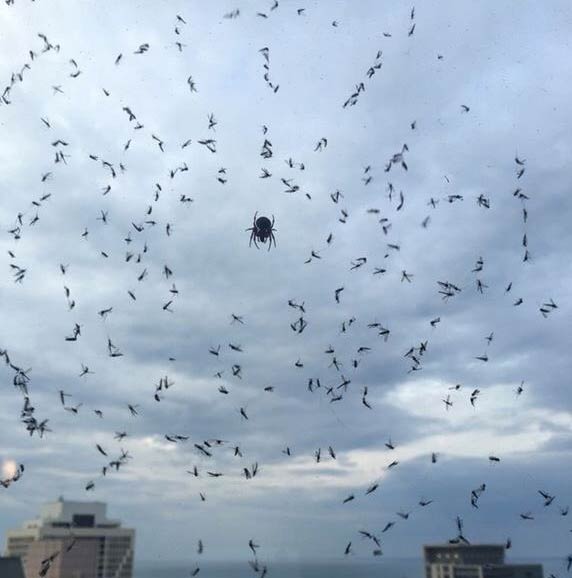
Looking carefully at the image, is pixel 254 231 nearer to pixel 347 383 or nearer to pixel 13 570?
pixel 347 383

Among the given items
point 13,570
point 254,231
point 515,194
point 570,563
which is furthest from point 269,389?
point 13,570

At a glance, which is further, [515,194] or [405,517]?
[515,194]

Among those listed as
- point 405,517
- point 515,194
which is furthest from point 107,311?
point 515,194

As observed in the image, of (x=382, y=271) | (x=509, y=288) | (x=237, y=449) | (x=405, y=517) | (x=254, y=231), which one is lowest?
(x=405, y=517)

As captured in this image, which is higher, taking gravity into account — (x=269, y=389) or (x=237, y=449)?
(x=269, y=389)

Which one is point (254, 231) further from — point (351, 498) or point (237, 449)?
point (351, 498)

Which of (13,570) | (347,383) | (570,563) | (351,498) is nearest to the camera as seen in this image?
(351,498)

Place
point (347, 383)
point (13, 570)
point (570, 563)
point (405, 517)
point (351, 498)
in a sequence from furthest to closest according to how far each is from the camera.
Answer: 1. point (13, 570)
2. point (570, 563)
3. point (347, 383)
4. point (405, 517)
5. point (351, 498)
